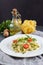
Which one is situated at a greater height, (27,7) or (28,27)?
(28,27)

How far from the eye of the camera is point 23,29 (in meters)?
1.37

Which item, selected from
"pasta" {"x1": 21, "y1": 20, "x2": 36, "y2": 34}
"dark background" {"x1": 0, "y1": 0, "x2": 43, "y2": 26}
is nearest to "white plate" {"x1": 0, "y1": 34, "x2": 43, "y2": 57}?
"pasta" {"x1": 21, "y1": 20, "x2": 36, "y2": 34}

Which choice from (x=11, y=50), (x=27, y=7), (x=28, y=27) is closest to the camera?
(x=11, y=50)

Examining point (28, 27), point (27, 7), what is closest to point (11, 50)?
point (28, 27)

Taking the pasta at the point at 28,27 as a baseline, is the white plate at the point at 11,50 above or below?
below

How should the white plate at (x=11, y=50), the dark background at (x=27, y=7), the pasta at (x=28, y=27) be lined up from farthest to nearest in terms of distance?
the dark background at (x=27, y=7) → the pasta at (x=28, y=27) → the white plate at (x=11, y=50)

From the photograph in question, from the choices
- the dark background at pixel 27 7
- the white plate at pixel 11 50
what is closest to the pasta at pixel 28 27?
the white plate at pixel 11 50

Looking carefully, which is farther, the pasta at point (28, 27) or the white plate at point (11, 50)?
the pasta at point (28, 27)

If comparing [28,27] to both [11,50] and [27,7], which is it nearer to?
[11,50]

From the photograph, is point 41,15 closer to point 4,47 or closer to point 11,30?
point 11,30

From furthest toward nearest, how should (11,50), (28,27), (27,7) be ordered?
(27,7) → (28,27) → (11,50)

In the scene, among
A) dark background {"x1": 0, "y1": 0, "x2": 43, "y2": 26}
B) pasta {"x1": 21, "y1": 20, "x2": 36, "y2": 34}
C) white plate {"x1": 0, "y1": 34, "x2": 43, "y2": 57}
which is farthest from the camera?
dark background {"x1": 0, "y1": 0, "x2": 43, "y2": 26}

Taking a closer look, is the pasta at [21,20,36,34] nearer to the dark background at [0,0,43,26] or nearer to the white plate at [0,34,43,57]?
the white plate at [0,34,43,57]

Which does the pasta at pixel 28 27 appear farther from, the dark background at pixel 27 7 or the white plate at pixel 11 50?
the dark background at pixel 27 7
